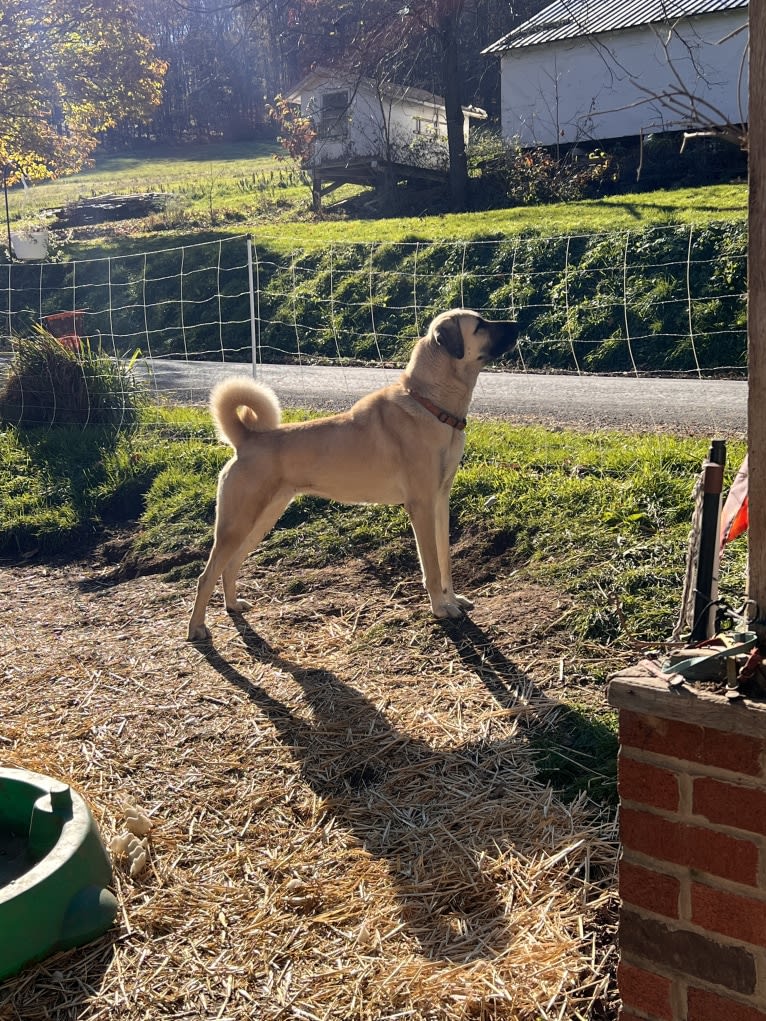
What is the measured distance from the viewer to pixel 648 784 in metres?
1.82

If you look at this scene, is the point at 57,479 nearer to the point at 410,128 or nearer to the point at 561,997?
the point at 561,997

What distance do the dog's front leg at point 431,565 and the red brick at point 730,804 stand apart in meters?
3.31

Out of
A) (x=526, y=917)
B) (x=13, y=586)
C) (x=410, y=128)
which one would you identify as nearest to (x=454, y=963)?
(x=526, y=917)

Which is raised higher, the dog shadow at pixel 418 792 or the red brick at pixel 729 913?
the red brick at pixel 729 913

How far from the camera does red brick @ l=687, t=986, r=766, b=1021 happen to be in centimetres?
178

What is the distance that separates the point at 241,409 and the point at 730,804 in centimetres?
410

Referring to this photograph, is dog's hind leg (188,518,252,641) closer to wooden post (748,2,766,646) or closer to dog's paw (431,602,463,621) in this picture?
dog's paw (431,602,463,621)

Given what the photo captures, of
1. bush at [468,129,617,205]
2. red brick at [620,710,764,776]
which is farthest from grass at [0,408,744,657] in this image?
bush at [468,129,617,205]

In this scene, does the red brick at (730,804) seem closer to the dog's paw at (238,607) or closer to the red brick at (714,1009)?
the red brick at (714,1009)

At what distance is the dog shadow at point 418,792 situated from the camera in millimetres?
2871

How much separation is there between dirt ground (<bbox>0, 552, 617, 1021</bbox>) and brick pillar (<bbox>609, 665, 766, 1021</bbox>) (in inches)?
25.6

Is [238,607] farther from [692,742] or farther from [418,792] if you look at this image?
[692,742]

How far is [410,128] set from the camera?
1040 inches

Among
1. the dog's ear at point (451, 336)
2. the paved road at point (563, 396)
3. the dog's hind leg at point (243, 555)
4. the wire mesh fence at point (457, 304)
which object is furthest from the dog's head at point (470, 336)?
the wire mesh fence at point (457, 304)
